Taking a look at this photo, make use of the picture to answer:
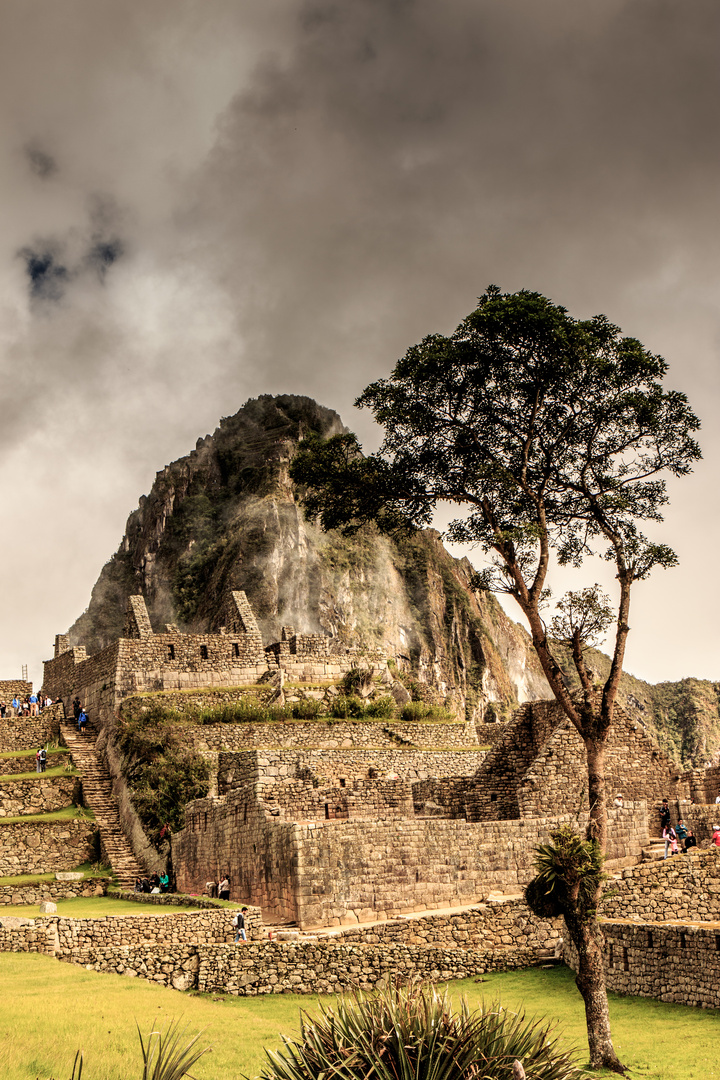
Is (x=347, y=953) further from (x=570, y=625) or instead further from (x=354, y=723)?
(x=354, y=723)

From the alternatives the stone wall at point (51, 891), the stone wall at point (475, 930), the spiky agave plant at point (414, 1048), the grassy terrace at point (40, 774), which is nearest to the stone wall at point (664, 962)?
the stone wall at point (475, 930)

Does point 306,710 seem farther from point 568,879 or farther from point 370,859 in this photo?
point 568,879

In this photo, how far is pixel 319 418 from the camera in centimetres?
15600

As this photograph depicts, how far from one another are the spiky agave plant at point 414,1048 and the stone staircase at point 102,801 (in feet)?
53.6

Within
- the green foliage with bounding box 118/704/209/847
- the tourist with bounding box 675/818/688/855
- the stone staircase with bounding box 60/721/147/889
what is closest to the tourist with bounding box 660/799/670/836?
the tourist with bounding box 675/818/688/855

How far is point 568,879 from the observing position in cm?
1272

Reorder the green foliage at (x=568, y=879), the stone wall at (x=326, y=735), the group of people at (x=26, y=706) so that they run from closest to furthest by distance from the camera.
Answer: the green foliage at (x=568, y=879) → the stone wall at (x=326, y=735) → the group of people at (x=26, y=706)

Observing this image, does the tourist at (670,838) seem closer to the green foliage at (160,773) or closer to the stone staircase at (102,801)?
the green foliage at (160,773)

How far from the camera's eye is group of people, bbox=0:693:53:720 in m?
36.9

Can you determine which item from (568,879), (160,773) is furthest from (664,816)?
(160,773)

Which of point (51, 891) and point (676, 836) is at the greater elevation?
point (676, 836)

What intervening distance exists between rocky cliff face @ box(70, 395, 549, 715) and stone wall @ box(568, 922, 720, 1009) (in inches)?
3821

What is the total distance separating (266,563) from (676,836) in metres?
111

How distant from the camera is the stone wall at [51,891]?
74.8 ft
